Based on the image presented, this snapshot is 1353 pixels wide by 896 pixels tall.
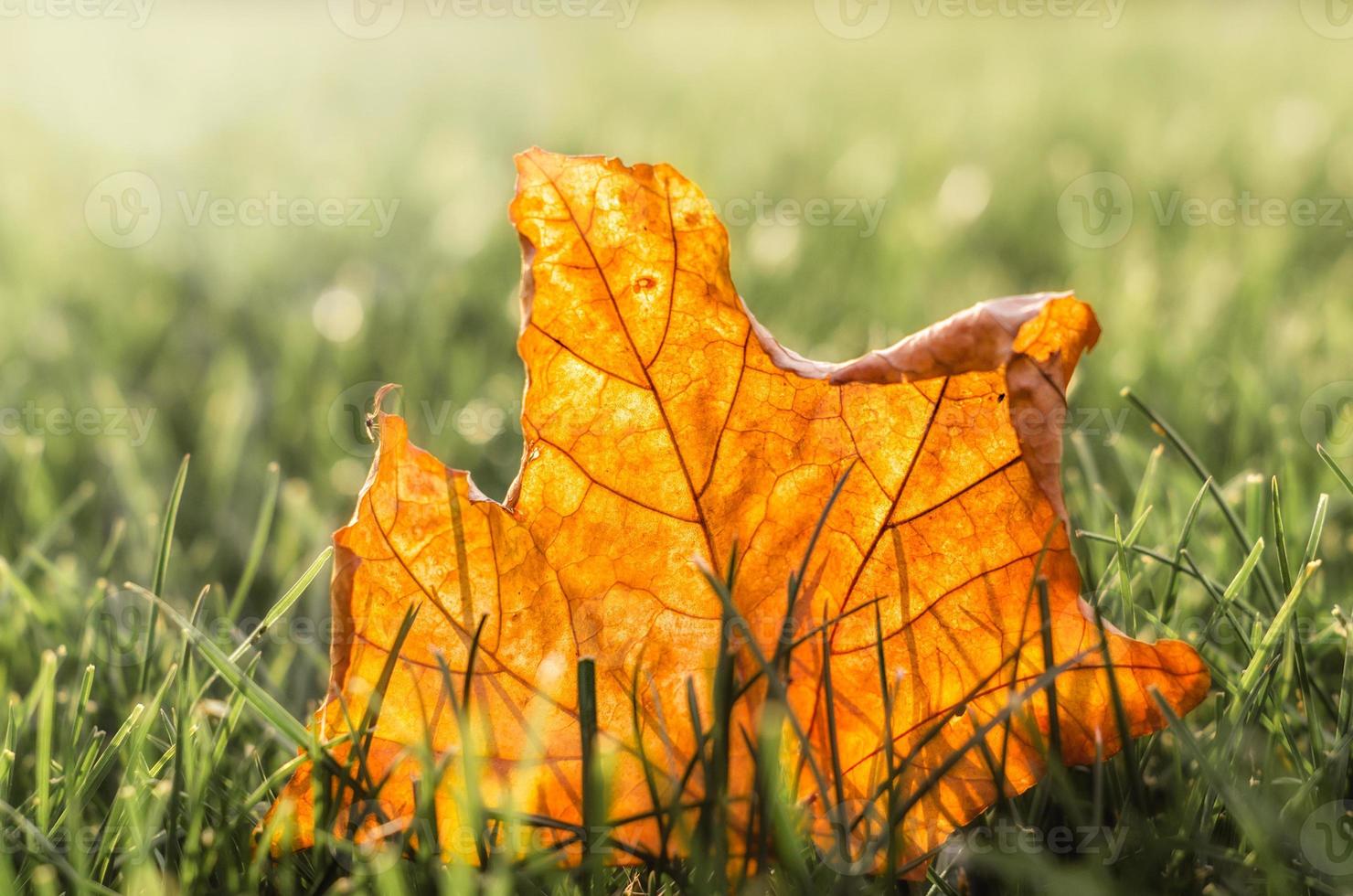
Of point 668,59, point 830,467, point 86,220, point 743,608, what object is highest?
point 668,59

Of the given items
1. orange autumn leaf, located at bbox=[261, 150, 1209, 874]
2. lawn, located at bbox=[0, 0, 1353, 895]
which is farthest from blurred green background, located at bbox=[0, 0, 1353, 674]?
orange autumn leaf, located at bbox=[261, 150, 1209, 874]

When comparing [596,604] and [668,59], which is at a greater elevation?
[668,59]

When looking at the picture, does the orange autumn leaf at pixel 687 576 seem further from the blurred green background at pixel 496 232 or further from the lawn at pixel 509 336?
the blurred green background at pixel 496 232

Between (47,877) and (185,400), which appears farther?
(185,400)

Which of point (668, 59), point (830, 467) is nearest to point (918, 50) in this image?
point (668, 59)

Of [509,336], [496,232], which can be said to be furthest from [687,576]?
[496,232]

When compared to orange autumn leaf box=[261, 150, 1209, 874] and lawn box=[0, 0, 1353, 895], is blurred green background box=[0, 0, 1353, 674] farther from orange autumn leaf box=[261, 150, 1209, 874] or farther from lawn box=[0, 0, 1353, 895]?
orange autumn leaf box=[261, 150, 1209, 874]

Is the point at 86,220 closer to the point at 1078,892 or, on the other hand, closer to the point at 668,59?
the point at 1078,892

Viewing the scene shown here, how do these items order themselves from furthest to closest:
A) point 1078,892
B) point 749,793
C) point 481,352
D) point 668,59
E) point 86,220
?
point 668,59 → point 86,220 → point 481,352 → point 749,793 → point 1078,892
